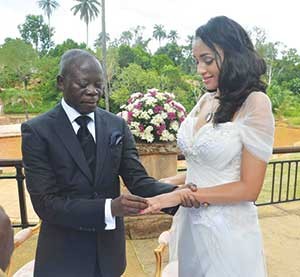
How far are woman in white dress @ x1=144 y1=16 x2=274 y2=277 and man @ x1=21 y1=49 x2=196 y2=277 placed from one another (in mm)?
199

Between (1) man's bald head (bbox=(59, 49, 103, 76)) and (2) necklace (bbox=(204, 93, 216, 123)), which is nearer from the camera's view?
(1) man's bald head (bbox=(59, 49, 103, 76))

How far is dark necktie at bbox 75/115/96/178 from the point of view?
1.20 m

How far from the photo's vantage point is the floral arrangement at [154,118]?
298cm

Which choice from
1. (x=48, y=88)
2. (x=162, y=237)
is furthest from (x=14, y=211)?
(x=48, y=88)

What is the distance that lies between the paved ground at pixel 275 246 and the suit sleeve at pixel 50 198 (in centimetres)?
176

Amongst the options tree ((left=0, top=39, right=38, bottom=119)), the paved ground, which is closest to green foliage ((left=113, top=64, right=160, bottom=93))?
tree ((left=0, top=39, right=38, bottom=119))

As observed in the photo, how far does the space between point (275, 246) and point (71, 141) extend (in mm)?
2701

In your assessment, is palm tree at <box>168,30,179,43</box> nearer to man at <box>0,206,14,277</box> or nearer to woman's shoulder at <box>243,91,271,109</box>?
woman's shoulder at <box>243,91,271,109</box>

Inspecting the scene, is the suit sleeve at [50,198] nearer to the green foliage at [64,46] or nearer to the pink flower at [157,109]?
the pink flower at [157,109]

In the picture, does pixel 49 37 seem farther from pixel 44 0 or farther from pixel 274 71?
pixel 274 71

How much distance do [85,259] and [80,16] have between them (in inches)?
2062

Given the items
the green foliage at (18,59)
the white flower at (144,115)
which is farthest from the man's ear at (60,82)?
the green foliage at (18,59)

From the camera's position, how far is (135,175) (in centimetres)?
139

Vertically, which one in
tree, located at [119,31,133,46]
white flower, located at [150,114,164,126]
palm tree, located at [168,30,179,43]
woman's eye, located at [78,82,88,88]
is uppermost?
palm tree, located at [168,30,179,43]
